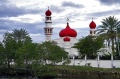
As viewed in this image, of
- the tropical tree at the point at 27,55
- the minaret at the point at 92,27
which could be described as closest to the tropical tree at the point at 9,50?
the tropical tree at the point at 27,55

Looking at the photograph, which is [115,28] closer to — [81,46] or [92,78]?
[81,46]

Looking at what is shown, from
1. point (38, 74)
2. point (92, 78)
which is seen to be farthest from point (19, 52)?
point (92, 78)

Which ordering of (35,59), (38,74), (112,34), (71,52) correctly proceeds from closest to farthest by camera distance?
(38,74) → (35,59) → (112,34) → (71,52)

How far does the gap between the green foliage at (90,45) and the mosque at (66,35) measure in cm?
637

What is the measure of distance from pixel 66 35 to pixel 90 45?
43.7ft

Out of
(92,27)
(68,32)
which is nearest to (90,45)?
(68,32)

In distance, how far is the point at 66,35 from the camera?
80562mm

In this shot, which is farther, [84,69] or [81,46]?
[81,46]

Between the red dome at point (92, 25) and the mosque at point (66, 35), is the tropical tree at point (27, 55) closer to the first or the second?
the mosque at point (66, 35)

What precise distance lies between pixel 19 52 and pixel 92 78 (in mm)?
13760

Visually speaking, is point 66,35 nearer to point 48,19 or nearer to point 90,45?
point 48,19

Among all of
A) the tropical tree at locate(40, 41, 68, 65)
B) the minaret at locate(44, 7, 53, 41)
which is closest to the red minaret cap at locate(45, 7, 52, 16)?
the minaret at locate(44, 7, 53, 41)

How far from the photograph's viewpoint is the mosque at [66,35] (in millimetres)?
77550

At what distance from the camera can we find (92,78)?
2002 inches
